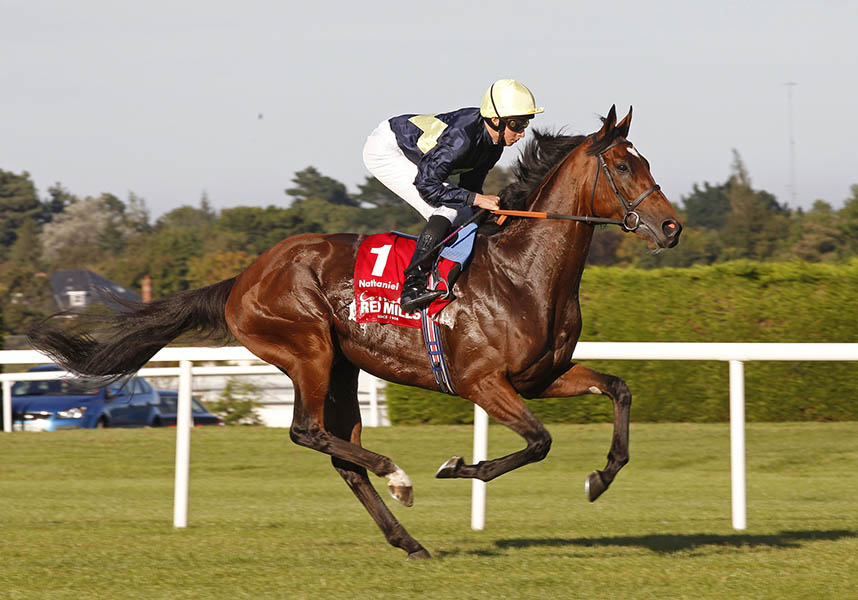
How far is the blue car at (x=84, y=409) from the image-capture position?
13828 millimetres

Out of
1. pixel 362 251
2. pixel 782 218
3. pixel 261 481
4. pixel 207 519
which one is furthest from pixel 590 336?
pixel 782 218

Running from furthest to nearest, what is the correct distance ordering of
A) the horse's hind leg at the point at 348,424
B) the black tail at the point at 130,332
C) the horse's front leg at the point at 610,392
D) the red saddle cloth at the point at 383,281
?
the black tail at the point at 130,332 → the horse's hind leg at the point at 348,424 → the red saddle cloth at the point at 383,281 → the horse's front leg at the point at 610,392

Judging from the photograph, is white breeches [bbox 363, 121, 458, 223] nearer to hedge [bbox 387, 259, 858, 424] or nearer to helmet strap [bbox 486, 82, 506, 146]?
helmet strap [bbox 486, 82, 506, 146]

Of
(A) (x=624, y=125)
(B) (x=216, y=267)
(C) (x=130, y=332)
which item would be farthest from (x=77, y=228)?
(A) (x=624, y=125)

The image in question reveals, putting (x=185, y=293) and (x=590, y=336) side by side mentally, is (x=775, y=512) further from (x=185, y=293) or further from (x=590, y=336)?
(x=590, y=336)

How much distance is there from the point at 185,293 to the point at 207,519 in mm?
1376

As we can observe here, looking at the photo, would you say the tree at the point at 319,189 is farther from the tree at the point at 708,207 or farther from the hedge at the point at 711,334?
the hedge at the point at 711,334

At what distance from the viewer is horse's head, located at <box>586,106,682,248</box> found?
4.67 m

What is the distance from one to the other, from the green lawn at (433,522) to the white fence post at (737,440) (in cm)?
11

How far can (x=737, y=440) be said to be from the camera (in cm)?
578

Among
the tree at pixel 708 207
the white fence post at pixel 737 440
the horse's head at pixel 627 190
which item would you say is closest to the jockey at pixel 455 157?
the horse's head at pixel 627 190

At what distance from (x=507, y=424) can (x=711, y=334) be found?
7964 millimetres

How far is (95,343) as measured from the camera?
5.84 m

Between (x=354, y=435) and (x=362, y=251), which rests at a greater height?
(x=362, y=251)
